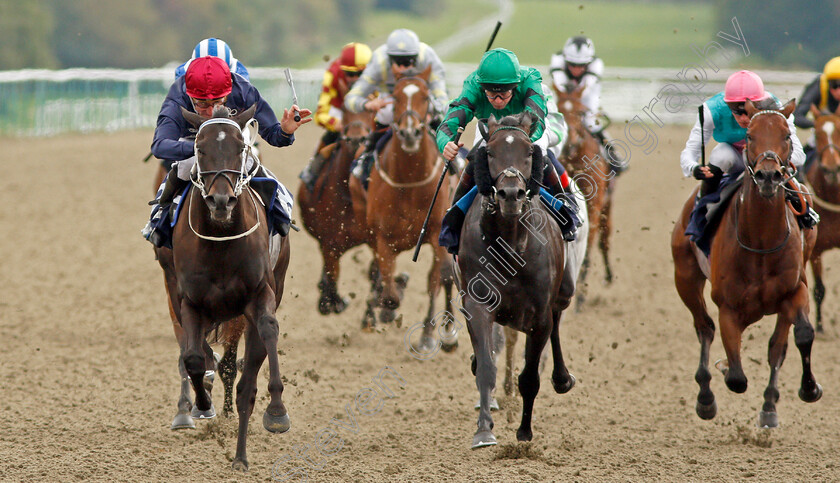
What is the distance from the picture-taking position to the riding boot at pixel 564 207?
627cm

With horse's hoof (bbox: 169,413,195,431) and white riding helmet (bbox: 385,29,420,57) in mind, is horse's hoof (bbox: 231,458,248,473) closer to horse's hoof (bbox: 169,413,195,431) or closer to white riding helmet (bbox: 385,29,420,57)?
horse's hoof (bbox: 169,413,195,431)

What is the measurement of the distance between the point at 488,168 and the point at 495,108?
0.86m

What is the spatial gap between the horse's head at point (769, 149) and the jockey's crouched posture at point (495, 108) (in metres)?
1.13

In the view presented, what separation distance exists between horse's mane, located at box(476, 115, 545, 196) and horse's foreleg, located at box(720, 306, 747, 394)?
1.53m

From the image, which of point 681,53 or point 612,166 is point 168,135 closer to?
point 612,166

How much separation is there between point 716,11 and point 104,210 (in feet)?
132

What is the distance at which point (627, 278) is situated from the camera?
39.2ft

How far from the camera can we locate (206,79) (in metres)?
5.69

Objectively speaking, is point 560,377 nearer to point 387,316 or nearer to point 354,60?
point 387,316

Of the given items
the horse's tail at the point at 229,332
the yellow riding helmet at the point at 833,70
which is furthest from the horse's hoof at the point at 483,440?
the yellow riding helmet at the point at 833,70

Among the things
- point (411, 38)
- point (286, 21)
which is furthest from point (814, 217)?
point (286, 21)

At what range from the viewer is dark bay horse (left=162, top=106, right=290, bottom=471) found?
5.28 metres

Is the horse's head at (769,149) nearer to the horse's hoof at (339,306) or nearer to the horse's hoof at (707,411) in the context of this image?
the horse's hoof at (707,411)

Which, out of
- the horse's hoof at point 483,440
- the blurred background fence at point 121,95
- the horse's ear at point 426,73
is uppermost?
the blurred background fence at point 121,95
